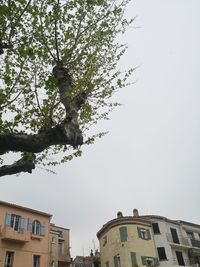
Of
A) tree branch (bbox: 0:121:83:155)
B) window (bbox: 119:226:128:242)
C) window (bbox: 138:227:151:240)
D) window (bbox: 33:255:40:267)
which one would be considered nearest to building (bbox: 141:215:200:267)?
window (bbox: 138:227:151:240)

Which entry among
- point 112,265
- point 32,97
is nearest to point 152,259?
point 112,265

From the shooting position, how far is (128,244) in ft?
115

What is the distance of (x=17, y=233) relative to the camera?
27.1 meters

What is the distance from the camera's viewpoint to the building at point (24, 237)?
86.3 ft

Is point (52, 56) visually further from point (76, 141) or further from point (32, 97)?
point (76, 141)

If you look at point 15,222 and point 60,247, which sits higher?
point 15,222

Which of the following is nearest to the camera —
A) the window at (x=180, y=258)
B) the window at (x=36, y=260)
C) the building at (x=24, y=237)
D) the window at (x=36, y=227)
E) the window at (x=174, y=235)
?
the building at (x=24, y=237)

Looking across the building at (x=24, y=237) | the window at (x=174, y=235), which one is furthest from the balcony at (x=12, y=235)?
the window at (x=174, y=235)

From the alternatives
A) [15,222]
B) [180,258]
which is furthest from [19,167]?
[180,258]

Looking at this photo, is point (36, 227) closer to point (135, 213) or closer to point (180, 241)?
point (135, 213)

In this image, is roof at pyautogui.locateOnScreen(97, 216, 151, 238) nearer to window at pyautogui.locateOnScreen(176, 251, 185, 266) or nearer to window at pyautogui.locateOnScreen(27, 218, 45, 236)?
window at pyautogui.locateOnScreen(176, 251, 185, 266)

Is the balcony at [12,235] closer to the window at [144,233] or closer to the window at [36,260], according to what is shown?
the window at [36,260]

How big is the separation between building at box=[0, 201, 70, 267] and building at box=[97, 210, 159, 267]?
26.4ft

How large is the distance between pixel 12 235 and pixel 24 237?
141 centimetres
